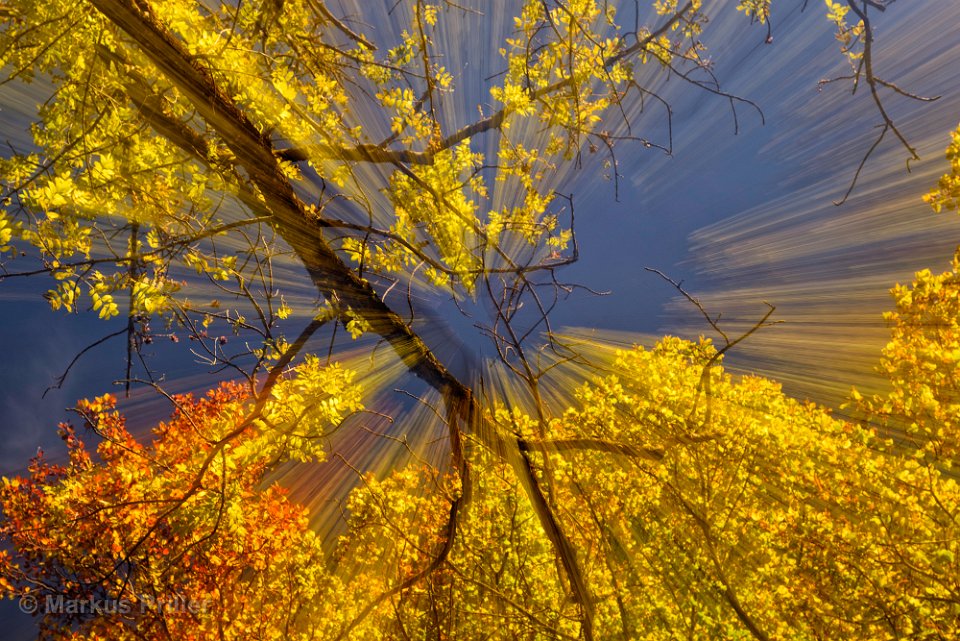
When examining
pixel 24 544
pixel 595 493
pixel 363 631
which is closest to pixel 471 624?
pixel 595 493

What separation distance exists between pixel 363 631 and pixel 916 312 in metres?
11.0

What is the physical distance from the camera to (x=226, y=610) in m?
8.86

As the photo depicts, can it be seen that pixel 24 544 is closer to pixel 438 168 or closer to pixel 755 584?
pixel 438 168

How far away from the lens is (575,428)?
6.59 m

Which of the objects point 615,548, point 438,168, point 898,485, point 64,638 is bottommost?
point 64,638

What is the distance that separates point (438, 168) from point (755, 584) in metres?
7.98

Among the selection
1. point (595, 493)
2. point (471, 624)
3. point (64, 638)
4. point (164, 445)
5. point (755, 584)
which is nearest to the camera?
point (471, 624)

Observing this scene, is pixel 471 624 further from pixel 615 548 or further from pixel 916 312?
pixel 916 312

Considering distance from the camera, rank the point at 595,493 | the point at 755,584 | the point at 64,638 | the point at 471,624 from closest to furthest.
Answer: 1. the point at 471,624
2. the point at 755,584
3. the point at 595,493
4. the point at 64,638

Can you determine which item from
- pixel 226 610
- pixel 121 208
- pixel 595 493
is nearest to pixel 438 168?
pixel 121 208

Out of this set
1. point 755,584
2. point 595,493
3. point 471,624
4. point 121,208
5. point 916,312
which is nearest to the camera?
point 121,208

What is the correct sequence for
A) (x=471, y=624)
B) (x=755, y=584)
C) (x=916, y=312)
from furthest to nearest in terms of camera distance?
(x=755, y=584), (x=471, y=624), (x=916, y=312)

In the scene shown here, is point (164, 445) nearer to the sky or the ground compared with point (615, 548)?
nearer to the sky

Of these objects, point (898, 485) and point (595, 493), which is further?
point (595, 493)
